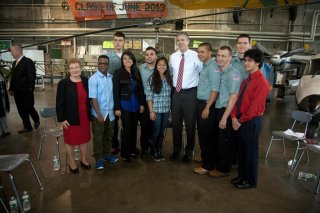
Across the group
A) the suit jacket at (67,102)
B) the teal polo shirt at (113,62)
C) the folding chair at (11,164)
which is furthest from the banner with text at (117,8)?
the folding chair at (11,164)

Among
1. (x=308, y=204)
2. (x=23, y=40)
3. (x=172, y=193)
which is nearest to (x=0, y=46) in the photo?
(x=23, y=40)

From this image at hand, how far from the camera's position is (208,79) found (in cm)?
301

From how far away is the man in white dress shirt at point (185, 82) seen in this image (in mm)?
3221

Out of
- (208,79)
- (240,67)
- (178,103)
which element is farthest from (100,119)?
(240,67)

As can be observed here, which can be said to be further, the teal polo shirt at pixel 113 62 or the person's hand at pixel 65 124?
the teal polo shirt at pixel 113 62

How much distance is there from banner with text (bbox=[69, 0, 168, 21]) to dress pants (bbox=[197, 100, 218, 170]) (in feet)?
33.9

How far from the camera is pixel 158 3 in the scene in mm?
12094

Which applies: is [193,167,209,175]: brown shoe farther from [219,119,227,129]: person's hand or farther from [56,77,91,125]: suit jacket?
[56,77,91,125]: suit jacket

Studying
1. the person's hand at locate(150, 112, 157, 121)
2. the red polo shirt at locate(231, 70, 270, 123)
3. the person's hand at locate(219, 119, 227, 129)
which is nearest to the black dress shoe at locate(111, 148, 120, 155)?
the person's hand at locate(150, 112, 157, 121)

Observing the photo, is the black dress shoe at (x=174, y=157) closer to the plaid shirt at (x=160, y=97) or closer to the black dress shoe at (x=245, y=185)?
the plaid shirt at (x=160, y=97)

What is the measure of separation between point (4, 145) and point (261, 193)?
430 cm

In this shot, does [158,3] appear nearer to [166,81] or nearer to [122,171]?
[166,81]

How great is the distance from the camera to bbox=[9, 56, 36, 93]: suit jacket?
4.63 m

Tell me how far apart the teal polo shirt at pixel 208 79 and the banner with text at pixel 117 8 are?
33.3 ft
